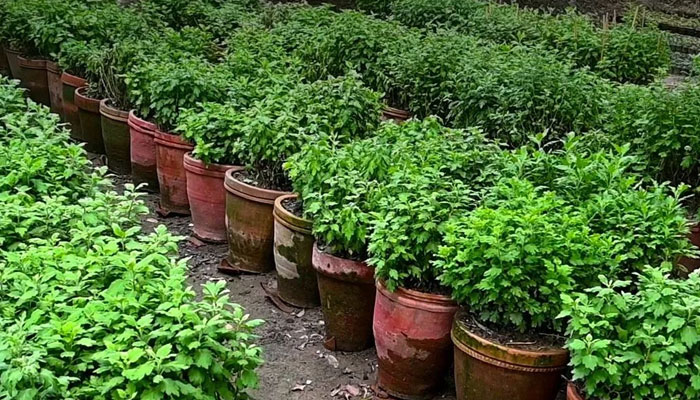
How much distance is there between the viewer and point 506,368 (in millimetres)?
3598

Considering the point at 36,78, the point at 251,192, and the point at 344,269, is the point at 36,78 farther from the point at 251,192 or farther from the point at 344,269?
the point at 344,269

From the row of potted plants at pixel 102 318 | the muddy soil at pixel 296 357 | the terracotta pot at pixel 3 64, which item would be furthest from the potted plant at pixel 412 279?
the terracotta pot at pixel 3 64

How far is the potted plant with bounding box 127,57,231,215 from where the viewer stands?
629 cm

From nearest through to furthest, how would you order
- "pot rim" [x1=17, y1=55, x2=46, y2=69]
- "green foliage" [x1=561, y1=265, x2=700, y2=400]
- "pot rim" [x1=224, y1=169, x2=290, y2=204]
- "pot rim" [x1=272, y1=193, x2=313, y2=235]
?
"green foliage" [x1=561, y1=265, x2=700, y2=400] → "pot rim" [x1=272, y1=193, x2=313, y2=235] → "pot rim" [x1=224, y1=169, x2=290, y2=204] → "pot rim" [x1=17, y1=55, x2=46, y2=69]

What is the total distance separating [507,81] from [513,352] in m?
2.97

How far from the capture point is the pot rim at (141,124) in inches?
262

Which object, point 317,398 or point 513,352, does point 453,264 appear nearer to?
point 513,352

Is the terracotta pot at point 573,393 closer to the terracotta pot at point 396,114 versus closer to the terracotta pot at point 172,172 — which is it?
the terracotta pot at point 172,172

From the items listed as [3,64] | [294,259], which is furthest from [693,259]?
[3,64]

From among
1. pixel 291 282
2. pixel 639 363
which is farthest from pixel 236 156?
pixel 639 363

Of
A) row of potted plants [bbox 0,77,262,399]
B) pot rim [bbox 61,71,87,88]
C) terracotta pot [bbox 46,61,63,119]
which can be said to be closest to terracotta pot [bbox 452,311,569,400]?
row of potted plants [bbox 0,77,262,399]

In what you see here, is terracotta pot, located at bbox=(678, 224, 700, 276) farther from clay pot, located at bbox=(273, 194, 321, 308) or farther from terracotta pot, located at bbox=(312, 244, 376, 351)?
clay pot, located at bbox=(273, 194, 321, 308)

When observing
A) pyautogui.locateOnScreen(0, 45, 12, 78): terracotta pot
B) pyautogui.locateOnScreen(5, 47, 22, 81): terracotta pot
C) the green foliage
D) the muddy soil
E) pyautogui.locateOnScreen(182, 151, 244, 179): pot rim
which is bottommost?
the muddy soil

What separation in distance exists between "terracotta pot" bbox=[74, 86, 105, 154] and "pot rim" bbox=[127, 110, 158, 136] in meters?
0.93
